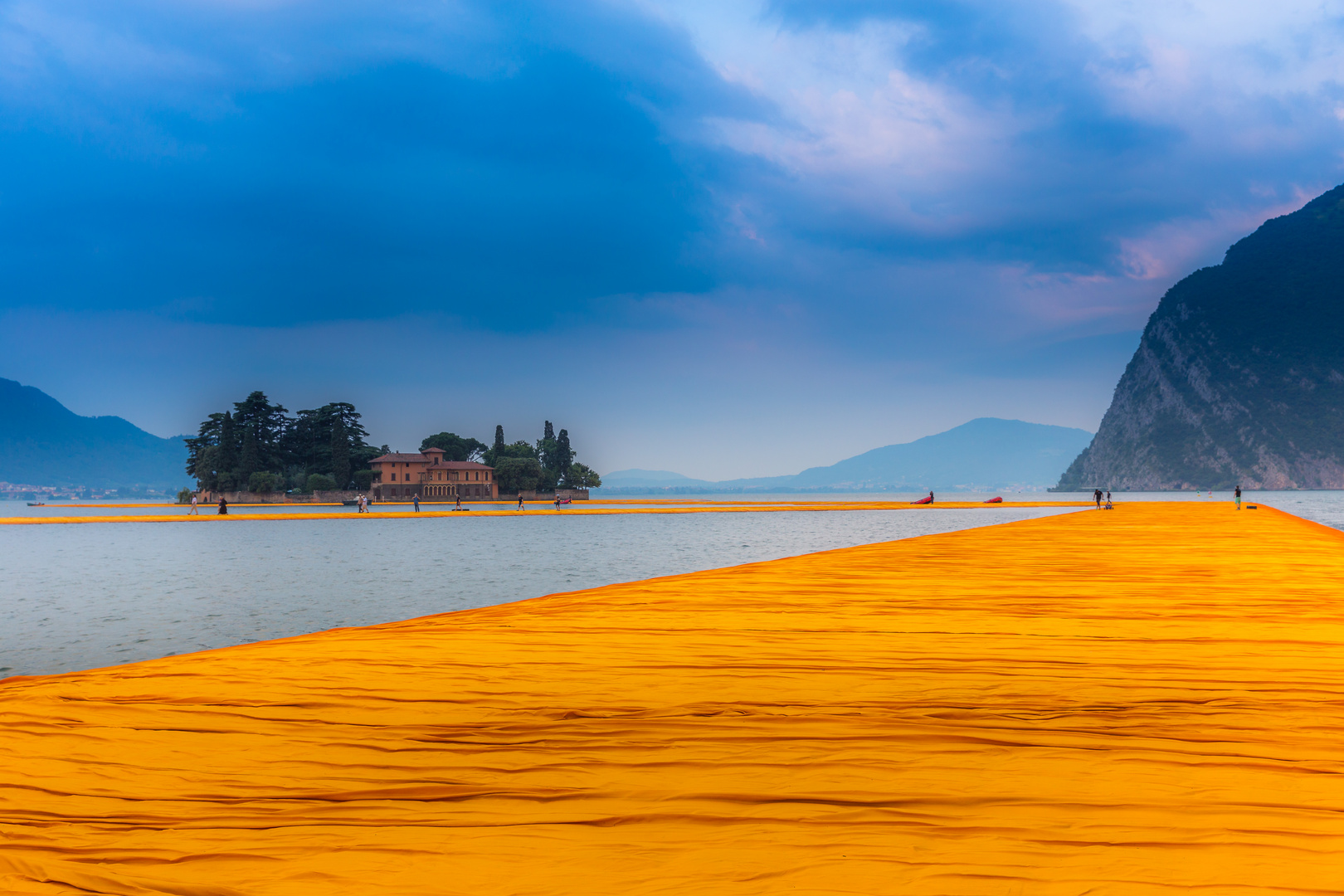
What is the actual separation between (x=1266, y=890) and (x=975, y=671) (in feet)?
7.88

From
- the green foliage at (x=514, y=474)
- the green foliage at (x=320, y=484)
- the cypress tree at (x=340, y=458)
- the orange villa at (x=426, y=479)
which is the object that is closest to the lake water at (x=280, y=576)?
the cypress tree at (x=340, y=458)

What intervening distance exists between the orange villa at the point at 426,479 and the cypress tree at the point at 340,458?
12.3 feet

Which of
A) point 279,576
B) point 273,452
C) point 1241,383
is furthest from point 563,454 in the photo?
point 1241,383

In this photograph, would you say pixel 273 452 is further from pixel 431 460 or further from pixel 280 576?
pixel 280 576

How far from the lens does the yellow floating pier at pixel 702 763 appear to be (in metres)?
1.94

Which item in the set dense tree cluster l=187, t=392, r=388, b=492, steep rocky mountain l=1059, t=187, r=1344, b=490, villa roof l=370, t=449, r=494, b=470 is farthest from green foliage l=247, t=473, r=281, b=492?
steep rocky mountain l=1059, t=187, r=1344, b=490

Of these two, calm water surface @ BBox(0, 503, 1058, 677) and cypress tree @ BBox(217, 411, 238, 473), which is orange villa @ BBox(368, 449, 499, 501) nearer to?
cypress tree @ BBox(217, 411, 238, 473)

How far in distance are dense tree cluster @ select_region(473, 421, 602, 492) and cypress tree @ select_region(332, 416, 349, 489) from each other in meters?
18.1

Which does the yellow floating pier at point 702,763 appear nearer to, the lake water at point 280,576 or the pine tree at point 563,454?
the lake water at point 280,576

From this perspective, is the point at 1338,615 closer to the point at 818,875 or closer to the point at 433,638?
the point at 818,875

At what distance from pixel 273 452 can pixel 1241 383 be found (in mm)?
161583

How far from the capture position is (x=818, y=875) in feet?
6.22

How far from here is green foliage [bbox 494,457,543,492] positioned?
306 feet

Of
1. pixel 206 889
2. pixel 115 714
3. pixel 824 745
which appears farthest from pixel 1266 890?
pixel 115 714
